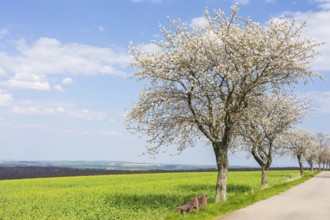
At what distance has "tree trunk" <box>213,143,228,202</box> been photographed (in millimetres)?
25609

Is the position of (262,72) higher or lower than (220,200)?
higher

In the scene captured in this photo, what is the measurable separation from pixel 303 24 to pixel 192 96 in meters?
8.16

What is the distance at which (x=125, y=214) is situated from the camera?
907 inches

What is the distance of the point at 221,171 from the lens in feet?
84.8

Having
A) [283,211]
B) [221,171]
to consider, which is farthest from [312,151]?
[283,211]

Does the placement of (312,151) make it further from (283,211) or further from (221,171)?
(283,211)

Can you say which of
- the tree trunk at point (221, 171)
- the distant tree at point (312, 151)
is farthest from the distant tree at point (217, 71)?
the distant tree at point (312, 151)

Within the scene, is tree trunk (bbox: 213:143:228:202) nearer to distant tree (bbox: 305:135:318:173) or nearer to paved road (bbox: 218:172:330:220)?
paved road (bbox: 218:172:330:220)

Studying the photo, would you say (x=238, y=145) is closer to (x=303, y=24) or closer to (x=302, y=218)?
(x=303, y=24)

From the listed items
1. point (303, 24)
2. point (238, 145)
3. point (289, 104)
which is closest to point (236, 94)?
point (303, 24)

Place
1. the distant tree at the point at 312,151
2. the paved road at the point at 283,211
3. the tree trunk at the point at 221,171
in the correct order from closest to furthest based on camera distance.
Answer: the paved road at the point at 283,211
the tree trunk at the point at 221,171
the distant tree at the point at 312,151

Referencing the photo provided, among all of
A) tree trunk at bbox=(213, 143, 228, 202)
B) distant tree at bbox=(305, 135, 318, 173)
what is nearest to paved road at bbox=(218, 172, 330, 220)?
tree trunk at bbox=(213, 143, 228, 202)

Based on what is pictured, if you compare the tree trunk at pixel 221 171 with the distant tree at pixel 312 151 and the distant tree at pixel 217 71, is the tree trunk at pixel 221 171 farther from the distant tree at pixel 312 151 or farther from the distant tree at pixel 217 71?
the distant tree at pixel 312 151

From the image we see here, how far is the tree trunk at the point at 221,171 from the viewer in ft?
84.0
